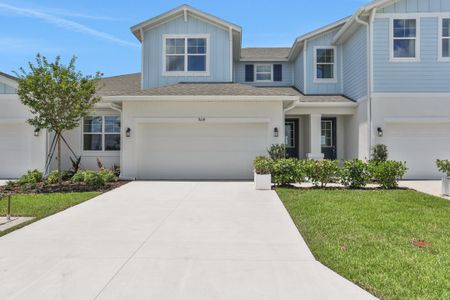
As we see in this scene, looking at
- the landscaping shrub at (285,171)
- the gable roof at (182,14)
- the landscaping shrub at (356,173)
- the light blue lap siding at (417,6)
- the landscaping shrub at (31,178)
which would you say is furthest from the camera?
the gable roof at (182,14)

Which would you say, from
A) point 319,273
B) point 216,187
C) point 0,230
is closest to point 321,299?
point 319,273

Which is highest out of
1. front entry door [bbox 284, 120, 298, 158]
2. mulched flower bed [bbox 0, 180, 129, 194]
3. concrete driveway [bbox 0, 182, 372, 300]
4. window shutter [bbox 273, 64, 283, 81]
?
window shutter [bbox 273, 64, 283, 81]

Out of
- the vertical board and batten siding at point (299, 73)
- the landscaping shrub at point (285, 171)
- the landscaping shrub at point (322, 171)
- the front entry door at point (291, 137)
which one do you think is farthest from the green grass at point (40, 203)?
the vertical board and batten siding at point (299, 73)

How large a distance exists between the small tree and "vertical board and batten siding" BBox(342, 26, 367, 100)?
1072 centimetres

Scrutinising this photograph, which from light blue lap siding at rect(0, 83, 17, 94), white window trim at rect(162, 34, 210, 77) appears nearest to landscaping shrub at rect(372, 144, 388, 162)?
white window trim at rect(162, 34, 210, 77)

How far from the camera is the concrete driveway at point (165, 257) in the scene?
3.61 metres

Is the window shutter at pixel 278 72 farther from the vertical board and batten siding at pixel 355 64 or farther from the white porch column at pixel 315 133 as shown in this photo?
the white porch column at pixel 315 133

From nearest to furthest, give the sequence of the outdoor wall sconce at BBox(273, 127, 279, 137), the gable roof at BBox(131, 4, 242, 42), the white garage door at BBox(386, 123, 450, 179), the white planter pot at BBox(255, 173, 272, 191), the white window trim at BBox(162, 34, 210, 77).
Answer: the white planter pot at BBox(255, 173, 272, 191)
the outdoor wall sconce at BBox(273, 127, 279, 137)
the white garage door at BBox(386, 123, 450, 179)
the gable roof at BBox(131, 4, 242, 42)
the white window trim at BBox(162, 34, 210, 77)

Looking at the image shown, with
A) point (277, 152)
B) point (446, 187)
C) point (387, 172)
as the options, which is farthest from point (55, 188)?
point (446, 187)

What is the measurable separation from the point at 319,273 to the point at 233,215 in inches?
132

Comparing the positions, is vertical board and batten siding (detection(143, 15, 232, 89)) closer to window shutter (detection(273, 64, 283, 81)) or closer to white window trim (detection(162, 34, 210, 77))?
white window trim (detection(162, 34, 210, 77))

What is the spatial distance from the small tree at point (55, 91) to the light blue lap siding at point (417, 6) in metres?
11.8

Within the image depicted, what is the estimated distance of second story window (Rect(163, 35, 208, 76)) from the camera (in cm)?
1573

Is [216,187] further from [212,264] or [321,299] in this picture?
[321,299]
